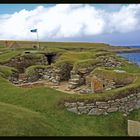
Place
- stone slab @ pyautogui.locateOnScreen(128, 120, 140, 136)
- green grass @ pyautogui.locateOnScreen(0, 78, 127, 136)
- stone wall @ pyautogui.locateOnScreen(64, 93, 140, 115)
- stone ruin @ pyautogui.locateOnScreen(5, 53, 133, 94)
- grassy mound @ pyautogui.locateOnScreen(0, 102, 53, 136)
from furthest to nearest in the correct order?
stone ruin @ pyautogui.locateOnScreen(5, 53, 133, 94), stone wall @ pyautogui.locateOnScreen(64, 93, 140, 115), green grass @ pyautogui.locateOnScreen(0, 78, 127, 136), grassy mound @ pyautogui.locateOnScreen(0, 102, 53, 136), stone slab @ pyautogui.locateOnScreen(128, 120, 140, 136)

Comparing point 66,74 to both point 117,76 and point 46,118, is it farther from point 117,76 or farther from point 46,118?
point 46,118

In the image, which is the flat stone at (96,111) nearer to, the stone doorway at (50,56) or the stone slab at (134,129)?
the stone slab at (134,129)

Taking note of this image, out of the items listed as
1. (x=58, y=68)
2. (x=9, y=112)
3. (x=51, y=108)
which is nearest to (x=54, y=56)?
(x=58, y=68)

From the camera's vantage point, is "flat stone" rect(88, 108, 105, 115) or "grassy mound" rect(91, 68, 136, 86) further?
"grassy mound" rect(91, 68, 136, 86)

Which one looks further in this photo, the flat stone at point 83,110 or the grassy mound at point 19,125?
the flat stone at point 83,110

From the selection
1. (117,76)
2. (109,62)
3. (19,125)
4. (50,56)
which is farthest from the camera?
(50,56)

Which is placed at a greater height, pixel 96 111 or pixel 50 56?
pixel 50 56

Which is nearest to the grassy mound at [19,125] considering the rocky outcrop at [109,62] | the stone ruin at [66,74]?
the stone ruin at [66,74]

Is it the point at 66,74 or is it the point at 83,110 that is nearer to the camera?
the point at 83,110

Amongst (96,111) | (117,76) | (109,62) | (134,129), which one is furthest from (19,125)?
(109,62)

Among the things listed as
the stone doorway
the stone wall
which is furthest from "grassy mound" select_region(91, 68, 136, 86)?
the stone doorway

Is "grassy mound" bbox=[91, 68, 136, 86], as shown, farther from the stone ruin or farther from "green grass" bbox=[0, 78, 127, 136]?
"green grass" bbox=[0, 78, 127, 136]

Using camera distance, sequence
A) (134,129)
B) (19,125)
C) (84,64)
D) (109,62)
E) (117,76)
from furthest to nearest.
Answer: (109,62)
(84,64)
(117,76)
(19,125)
(134,129)

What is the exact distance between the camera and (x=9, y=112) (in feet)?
31.7
